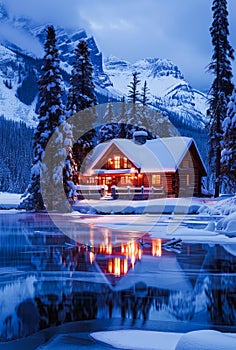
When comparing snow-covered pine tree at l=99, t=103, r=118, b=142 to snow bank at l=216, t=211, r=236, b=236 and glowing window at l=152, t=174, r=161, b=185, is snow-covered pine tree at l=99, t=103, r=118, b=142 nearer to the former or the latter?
glowing window at l=152, t=174, r=161, b=185

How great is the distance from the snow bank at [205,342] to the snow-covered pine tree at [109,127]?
5184cm

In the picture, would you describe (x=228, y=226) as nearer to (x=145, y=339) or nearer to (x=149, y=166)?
(x=145, y=339)

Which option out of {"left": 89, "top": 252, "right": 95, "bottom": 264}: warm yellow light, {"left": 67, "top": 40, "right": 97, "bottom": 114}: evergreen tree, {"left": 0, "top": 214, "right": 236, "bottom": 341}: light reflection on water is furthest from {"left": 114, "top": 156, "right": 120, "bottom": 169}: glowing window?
{"left": 89, "top": 252, "right": 95, "bottom": 264}: warm yellow light

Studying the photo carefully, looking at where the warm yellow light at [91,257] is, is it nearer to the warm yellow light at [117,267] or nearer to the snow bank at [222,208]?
the warm yellow light at [117,267]

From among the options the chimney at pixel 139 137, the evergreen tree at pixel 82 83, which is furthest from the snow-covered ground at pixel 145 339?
the chimney at pixel 139 137

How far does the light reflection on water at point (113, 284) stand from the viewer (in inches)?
308

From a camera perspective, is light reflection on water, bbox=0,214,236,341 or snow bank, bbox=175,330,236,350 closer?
snow bank, bbox=175,330,236,350

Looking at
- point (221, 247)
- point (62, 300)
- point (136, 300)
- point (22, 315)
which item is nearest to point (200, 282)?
point (136, 300)

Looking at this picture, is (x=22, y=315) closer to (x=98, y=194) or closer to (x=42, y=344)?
(x=42, y=344)

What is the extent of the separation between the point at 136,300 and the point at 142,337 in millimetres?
2078

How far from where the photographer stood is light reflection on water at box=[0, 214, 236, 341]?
782 cm

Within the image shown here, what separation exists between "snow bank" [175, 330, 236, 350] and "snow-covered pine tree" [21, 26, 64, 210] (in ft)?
100

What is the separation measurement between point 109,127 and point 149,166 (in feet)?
48.6

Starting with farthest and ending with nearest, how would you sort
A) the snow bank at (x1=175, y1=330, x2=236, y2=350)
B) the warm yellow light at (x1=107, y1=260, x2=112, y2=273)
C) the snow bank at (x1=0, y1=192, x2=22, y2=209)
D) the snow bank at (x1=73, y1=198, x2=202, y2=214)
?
the snow bank at (x1=0, y1=192, x2=22, y2=209) < the snow bank at (x1=73, y1=198, x2=202, y2=214) < the warm yellow light at (x1=107, y1=260, x2=112, y2=273) < the snow bank at (x1=175, y1=330, x2=236, y2=350)
